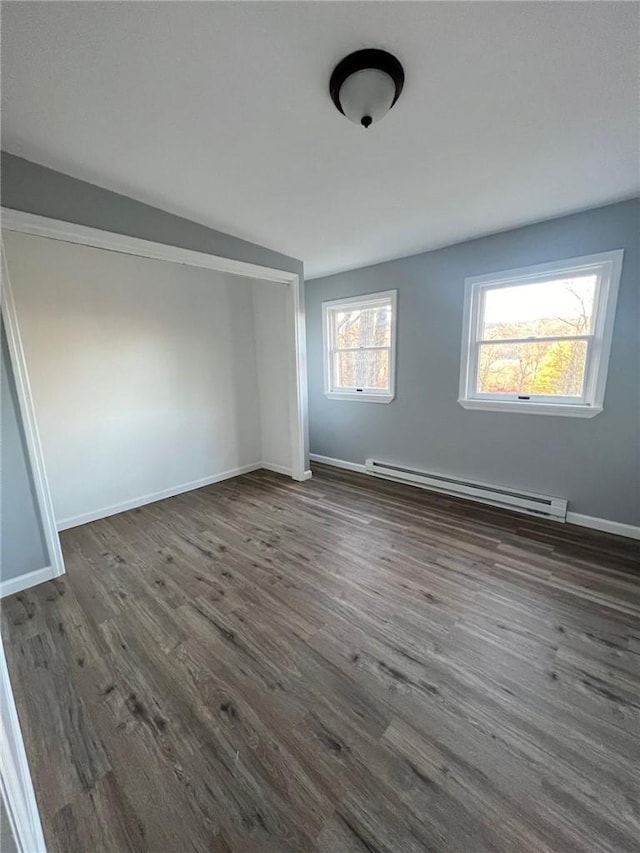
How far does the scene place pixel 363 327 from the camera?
3979mm

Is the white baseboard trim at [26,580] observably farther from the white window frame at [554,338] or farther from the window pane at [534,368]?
the window pane at [534,368]

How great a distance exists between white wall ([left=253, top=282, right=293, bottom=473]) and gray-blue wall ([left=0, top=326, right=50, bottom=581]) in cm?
245

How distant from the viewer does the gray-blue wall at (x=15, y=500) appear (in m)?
1.99

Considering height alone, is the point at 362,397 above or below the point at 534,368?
below

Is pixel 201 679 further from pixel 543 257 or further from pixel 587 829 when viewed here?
pixel 543 257

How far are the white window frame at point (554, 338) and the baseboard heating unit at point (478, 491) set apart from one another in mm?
A: 776

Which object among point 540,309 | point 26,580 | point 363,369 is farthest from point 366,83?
point 26,580

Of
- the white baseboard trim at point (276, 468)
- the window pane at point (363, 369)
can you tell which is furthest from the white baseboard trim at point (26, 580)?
the window pane at point (363, 369)

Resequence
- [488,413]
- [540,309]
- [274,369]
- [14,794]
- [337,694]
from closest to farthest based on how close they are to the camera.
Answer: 1. [14,794]
2. [337,694]
3. [540,309]
4. [488,413]
5. [274,369]

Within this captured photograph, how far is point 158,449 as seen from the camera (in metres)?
3.52

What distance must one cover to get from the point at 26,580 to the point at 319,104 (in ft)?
10.7

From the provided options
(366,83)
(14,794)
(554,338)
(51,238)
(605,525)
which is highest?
(366,83)

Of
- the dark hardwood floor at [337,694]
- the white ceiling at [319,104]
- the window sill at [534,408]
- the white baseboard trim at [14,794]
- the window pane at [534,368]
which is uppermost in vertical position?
the white ceiling at [319,104]

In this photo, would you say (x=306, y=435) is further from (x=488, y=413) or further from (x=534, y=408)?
(x=534, y=408)
